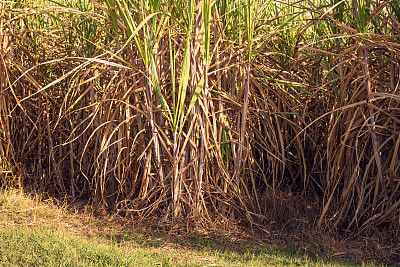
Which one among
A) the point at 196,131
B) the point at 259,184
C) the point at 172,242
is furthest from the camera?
the point at 259,184

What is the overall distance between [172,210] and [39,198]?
55.4 inches

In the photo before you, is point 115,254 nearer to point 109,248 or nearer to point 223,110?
point 109,248

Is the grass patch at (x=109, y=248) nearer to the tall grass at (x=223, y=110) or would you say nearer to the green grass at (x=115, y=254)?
the green grass at (x=115, y=254)

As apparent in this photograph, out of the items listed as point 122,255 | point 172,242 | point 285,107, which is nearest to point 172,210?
point 172,242

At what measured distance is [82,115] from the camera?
3.70 metres

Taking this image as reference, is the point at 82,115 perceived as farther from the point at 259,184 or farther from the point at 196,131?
the point at 259,184

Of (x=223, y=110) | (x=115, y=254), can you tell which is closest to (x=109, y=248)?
(x=115, y=254)

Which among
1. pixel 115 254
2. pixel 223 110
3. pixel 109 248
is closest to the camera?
pixel 115 254

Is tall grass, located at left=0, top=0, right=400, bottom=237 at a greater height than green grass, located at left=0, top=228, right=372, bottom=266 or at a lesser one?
greater

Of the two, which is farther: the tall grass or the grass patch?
the tall grass

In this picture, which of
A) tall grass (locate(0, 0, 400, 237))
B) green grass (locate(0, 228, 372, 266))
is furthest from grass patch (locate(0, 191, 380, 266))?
tall grass (locate(0, 0, 400, 237))

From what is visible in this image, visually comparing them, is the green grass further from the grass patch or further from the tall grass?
the tall grass

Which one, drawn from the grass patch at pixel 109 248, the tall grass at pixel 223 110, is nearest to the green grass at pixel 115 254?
Result: the grass patch at pixel 109 248

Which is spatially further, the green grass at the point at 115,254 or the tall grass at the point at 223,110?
the tall grass at the point at 223,110
